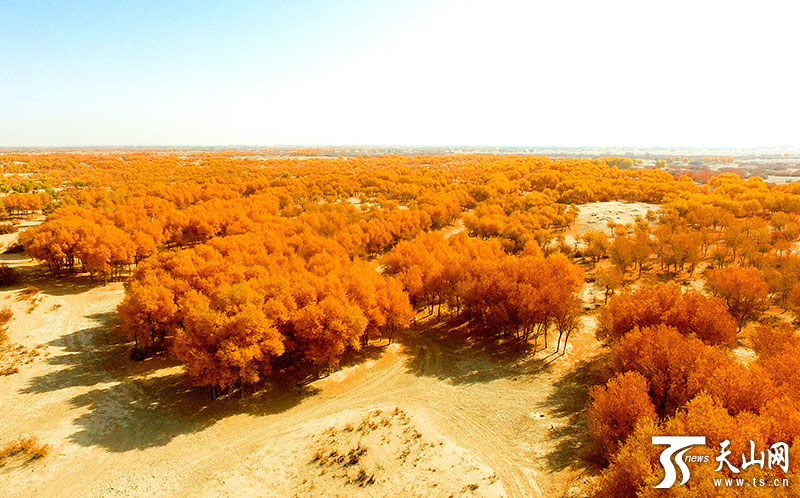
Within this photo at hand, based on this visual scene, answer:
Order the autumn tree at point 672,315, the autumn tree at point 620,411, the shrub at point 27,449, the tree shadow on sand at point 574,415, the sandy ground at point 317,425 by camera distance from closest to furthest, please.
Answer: the autumn tree at point 620,411
the sandy ground at point 317,425
the tree shadow on sand at point 574,415
the shrub at point 27,449
the autumn tree at point 672,315

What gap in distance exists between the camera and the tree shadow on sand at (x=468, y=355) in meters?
35.5

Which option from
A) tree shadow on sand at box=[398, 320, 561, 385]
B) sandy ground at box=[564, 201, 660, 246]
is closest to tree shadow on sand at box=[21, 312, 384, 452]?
tree shadow on sand at box=[398, 320, 561, 385]

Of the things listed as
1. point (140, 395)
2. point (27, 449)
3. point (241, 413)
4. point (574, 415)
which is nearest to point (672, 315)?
point (574, 415)

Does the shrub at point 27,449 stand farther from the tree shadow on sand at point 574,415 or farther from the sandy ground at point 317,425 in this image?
the tree shadow on sand at point 574,415

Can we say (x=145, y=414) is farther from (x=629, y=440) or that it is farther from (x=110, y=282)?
(x=110, y=282)

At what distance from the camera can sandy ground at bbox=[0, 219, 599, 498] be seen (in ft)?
75.7

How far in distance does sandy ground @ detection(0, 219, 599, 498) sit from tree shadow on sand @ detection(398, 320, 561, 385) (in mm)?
197

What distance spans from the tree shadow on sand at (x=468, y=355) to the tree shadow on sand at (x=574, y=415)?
9.69 ft

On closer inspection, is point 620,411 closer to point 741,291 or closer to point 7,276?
point 741,291

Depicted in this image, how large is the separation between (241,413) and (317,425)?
6.94m

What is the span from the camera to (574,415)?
28.7 meters

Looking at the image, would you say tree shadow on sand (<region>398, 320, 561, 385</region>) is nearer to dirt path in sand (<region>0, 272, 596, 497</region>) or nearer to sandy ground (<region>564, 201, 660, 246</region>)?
dirt path in sand (<region>0, 272, 596, 497</region>)

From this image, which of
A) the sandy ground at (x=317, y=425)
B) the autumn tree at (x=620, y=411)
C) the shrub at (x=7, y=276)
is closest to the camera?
the autumn tree at (x=620, y=411)

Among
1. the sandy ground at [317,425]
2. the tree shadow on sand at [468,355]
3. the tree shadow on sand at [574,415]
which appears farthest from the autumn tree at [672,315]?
the tree shadow on sand at [468,355]
